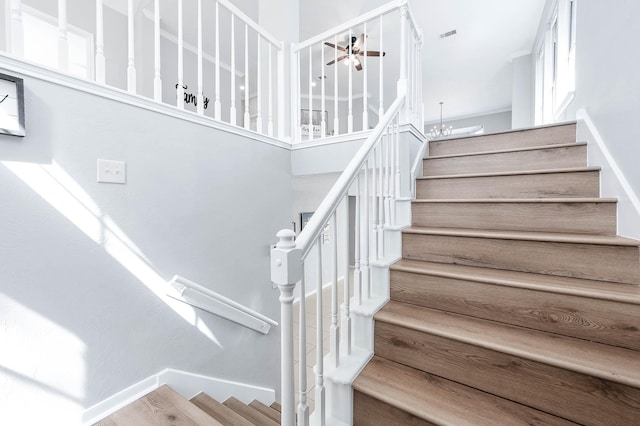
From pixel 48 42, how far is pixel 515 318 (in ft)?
16.0

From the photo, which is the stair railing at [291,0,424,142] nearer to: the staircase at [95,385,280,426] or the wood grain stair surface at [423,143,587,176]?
the wood grain stair surface at [423,143,587,176]

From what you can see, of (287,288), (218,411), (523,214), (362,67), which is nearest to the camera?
(287,288)

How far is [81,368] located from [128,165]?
Answer: 1.03 m

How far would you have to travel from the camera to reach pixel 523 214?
1.63 metres

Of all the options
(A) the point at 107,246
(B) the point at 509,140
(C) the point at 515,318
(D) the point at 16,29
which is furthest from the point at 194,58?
(C) the point at 515,318

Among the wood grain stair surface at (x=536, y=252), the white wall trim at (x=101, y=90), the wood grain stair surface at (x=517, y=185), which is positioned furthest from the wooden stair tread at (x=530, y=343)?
the white wall trim at (x=101, y=90)

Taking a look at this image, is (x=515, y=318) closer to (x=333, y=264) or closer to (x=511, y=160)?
(x=333, y=264)

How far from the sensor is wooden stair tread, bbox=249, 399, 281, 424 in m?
2.05

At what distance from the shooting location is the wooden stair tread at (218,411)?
171 cm

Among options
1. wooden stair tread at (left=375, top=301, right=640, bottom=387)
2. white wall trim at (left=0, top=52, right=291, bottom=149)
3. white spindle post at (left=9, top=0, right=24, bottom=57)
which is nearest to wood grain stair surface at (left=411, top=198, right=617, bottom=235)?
wooden stair tread at (left=375, top=301, right=640, bottom=387)

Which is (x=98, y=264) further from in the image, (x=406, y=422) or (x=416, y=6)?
(x=416, y=6)

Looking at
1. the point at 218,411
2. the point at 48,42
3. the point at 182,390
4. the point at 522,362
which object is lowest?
the point at 218,411

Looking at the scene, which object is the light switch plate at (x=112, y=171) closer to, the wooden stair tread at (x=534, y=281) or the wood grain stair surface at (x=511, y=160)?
the wooden stair tread at (x=534, y=281)

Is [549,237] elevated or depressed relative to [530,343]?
elevated
